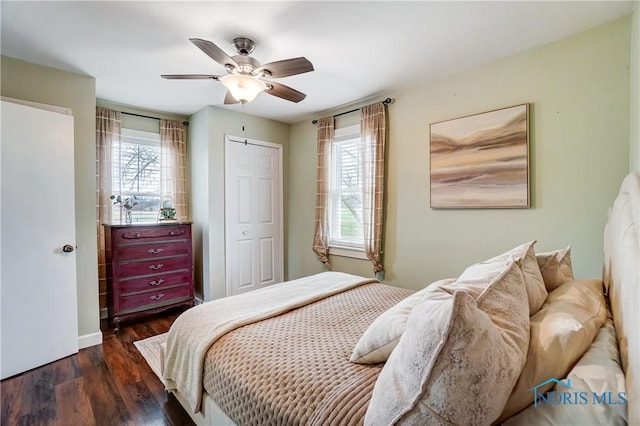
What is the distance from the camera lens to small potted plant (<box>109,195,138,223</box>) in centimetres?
325

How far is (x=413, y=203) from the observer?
293cm

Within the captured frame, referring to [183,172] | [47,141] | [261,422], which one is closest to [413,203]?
[261,422]

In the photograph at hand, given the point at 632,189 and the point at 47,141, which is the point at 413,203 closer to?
the point at 632,189

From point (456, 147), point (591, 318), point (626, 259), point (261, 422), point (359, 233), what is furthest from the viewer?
point (359, 233)

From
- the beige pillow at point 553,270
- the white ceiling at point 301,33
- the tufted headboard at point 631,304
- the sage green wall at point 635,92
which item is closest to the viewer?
the tufted headboard at point 631,304

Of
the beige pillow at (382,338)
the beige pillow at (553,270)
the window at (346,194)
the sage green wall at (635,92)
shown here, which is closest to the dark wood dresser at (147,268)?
the window at (346,194)

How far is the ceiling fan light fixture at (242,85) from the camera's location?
2.02 metres

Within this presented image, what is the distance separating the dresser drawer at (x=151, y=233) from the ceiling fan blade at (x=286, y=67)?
206 centimetres

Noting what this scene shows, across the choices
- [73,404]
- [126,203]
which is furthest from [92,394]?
[126,203]

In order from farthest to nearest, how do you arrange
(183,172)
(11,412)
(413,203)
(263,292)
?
(183,172) → (413,203) → (263,292) → (11,412)

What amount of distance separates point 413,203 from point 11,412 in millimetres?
3328

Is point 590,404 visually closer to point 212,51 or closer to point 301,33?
point 212,51

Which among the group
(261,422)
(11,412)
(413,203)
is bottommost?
(11,412)

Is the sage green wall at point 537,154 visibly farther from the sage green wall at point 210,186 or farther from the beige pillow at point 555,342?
the sage green wall at point 210,186
